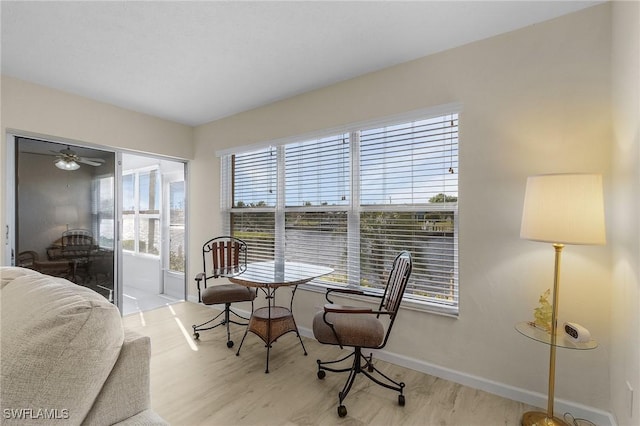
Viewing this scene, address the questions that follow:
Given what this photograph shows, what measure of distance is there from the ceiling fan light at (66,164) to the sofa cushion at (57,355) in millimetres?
3065

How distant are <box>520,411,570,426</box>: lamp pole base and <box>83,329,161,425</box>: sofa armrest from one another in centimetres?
211

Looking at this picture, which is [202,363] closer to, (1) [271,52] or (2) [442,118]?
(1) [271,52]

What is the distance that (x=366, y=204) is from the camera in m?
2.80

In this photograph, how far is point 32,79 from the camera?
2.87 meters

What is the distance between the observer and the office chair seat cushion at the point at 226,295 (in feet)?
9.77

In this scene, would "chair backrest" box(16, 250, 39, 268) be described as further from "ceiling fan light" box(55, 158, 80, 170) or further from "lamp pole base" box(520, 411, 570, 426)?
"lamp pole base" box(520, 411, 570, 426)

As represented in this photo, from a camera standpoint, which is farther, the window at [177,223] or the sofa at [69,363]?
the window at [177,223]

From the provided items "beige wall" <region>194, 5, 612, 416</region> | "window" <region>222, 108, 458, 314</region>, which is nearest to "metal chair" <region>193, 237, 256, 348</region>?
"window" <region>222, 108, 458, 314</region>

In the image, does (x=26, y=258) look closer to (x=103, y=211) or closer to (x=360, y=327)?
(x=103, y=211)

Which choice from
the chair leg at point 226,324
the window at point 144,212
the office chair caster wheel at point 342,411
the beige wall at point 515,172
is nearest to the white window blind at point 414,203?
the beige wall at point 515,172

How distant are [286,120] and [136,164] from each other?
2551 millimetres

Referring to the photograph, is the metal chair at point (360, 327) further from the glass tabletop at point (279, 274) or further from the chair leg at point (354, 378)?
the glass tabletop at point (279, 274)

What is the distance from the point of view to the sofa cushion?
29.8 inches

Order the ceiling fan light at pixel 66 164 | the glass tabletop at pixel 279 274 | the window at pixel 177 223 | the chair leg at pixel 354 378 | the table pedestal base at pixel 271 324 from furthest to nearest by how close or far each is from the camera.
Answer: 1. the window at pixel 177 223
2. the ceiling fan light at pixel 66 164
3. the table pedestal base at pixel 271 324
4. the glass tabletop at pixel 279 274
5. the chair leg at pixel 354 378
